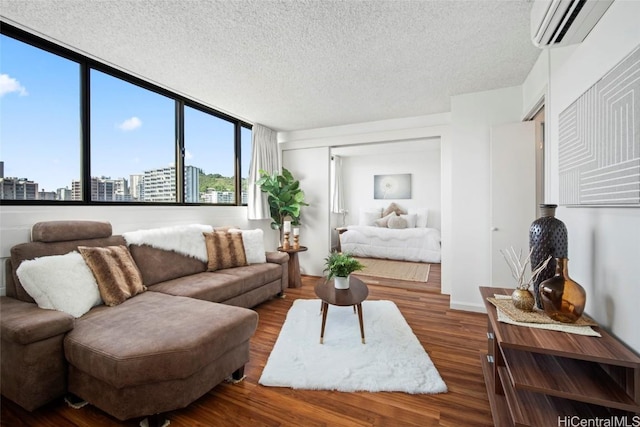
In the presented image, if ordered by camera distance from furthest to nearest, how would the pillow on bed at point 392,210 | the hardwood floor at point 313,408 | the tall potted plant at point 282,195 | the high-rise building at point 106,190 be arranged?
the pillow on bed at point 392,210
the tall potted plant at point 282,195
the high-rise building at point 106,190
the hardwood floor at point 313,408

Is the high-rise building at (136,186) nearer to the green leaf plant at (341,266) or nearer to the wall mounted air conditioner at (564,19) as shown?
the green leaf plant at (341,266)

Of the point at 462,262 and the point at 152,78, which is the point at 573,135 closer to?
the point at 462,262

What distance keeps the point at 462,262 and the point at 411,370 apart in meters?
1.70

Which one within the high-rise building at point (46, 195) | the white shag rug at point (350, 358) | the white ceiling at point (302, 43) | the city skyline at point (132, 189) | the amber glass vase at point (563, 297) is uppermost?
the white ceiling at point (302, 43)

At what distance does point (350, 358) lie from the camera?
1.96 meters

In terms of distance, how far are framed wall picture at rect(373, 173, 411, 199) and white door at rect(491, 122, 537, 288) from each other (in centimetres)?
414

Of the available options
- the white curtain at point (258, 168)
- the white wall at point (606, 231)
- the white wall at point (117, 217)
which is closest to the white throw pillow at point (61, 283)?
the white wall at point (117, 217)

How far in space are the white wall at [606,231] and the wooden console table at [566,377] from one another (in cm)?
14

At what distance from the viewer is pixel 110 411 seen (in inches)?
52.5

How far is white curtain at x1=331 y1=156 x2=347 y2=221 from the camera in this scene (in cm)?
699

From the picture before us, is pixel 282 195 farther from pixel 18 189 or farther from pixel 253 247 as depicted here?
pixel 18 189

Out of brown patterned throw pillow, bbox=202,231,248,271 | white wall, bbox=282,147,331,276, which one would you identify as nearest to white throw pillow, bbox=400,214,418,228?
white wall, bbox=282,147,331,276

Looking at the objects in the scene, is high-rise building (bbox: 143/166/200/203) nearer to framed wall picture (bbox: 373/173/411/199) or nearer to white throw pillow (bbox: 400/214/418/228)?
white throw pillow (bbox: 400/214/418/228)

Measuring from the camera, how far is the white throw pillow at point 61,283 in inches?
62.5
